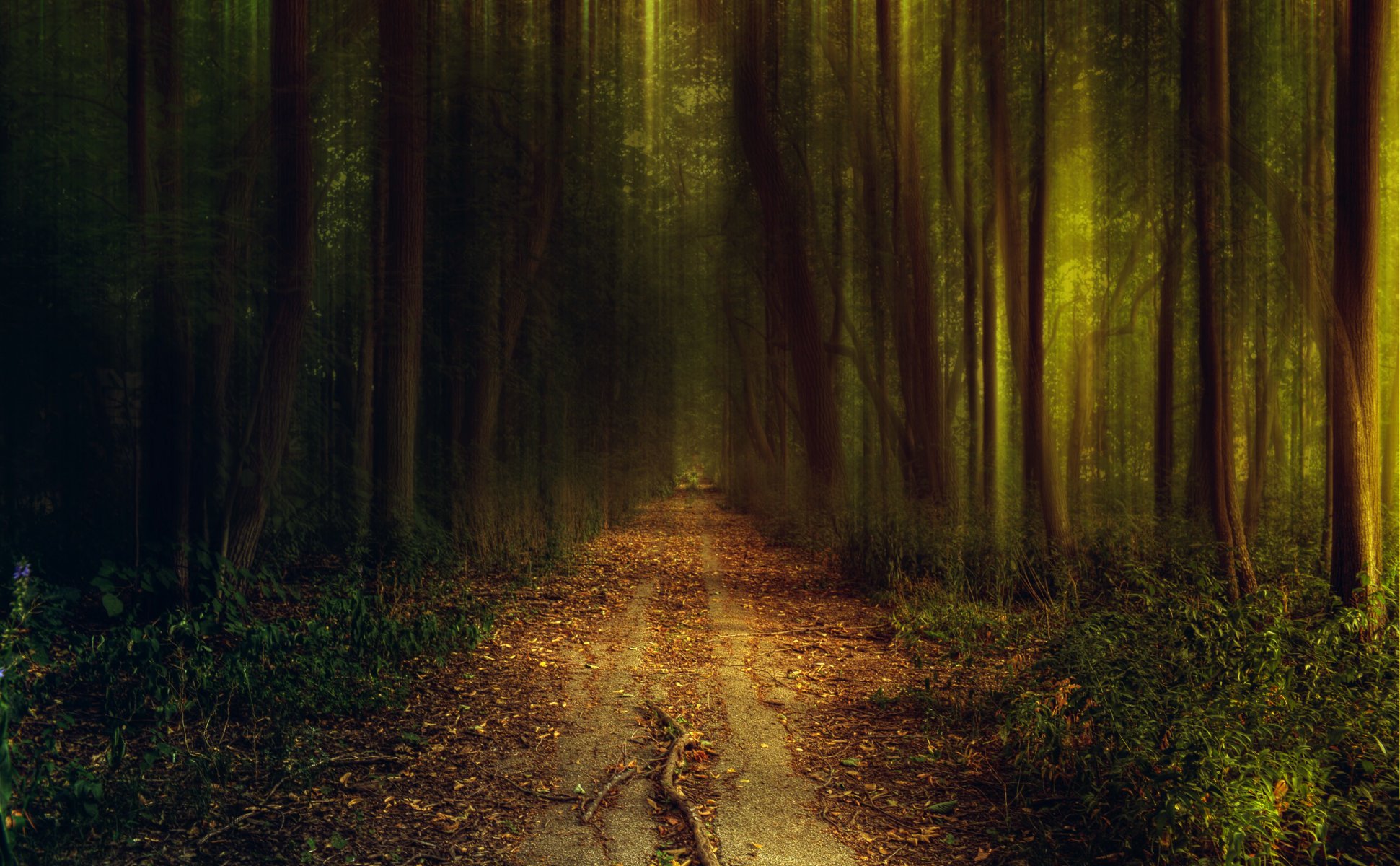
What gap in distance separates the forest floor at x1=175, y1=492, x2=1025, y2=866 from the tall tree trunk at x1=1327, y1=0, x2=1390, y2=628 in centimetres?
332

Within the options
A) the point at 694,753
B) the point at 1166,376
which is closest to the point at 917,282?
the point at 1166,376

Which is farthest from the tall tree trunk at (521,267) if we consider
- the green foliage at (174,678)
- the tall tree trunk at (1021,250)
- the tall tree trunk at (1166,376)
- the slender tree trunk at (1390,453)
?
the slender tree trunk at (1390,453)

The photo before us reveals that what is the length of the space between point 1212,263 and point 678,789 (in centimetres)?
847

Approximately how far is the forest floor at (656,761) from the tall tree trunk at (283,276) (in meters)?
2.95

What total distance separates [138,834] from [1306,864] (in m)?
5.25

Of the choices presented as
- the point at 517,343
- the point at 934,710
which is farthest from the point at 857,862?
the point at 517,343

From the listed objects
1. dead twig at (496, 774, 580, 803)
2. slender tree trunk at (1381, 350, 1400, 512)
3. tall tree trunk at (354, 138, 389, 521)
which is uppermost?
Answer: tall tree trunk at (354, 138, 389, 521)

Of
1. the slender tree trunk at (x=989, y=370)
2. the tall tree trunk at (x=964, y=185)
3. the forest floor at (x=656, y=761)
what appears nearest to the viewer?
the forest floor at (x=656, y=761)

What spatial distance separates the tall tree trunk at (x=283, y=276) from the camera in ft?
30.0

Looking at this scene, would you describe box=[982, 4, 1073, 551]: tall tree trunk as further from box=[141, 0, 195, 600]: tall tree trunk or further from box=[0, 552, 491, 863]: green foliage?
box=[141, 0, 195, 600]: tall tree trunk

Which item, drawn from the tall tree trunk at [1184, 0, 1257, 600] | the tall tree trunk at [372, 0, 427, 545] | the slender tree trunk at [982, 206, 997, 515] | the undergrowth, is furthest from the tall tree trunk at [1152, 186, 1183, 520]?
the tall tree trunk at [372, 0, 427, 545]

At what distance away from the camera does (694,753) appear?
218 inches

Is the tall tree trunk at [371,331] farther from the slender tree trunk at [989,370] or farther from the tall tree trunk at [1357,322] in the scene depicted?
the tall tree trunk at [1357,322]

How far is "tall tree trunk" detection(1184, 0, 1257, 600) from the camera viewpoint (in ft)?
30.3
